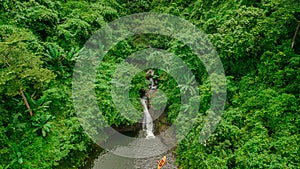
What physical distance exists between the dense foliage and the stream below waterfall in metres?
0.65

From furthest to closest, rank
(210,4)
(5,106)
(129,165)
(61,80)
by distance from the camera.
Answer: (210,4), (61,80), (129,165), (5,106)

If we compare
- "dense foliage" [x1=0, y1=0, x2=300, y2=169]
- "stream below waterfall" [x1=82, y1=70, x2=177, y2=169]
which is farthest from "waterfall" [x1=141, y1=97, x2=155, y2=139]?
"dense foliage" [x1=0, y1=0, x2=300, y2=169]

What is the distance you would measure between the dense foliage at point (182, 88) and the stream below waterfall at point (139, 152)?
2.12 ft

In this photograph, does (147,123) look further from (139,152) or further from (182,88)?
(182,88)

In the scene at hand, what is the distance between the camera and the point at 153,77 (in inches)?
730

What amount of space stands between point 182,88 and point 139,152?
451cm

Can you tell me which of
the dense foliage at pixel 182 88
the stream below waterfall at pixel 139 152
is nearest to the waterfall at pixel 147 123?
the stream below waterfall at pixel 139 152

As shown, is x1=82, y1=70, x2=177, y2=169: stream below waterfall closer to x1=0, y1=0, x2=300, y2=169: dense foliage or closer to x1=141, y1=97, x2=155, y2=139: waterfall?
x1=141, y1=97, x2=155, y2=139: waterfall

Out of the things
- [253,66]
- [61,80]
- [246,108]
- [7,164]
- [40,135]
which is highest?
[253,66]

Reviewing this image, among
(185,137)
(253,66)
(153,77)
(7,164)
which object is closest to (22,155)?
(7,164)

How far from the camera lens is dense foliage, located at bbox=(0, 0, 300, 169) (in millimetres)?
10883

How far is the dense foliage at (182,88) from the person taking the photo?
35.7 ft

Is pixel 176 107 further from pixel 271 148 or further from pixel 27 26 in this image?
pixel 27 26

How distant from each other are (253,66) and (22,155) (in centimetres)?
1252
